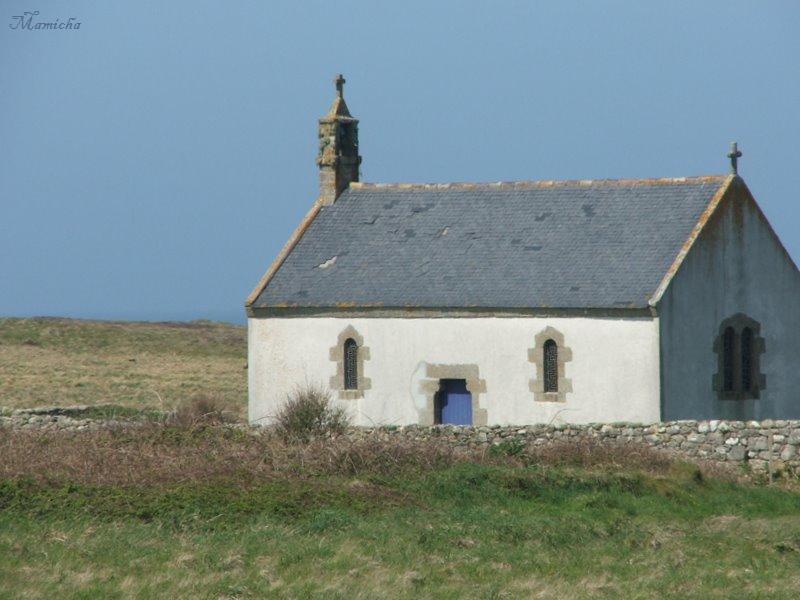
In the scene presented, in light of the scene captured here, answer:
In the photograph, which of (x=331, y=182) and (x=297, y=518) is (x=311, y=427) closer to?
(x=297, y=518)

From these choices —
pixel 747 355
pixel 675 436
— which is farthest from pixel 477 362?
pixel 675 436

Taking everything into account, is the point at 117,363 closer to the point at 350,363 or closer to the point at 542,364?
the point at 350,363

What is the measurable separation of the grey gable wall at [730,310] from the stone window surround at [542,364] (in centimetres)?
209

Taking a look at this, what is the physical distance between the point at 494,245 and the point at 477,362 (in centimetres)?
292

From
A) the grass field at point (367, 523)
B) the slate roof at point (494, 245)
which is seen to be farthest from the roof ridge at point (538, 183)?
the grass field at point (367, 523)

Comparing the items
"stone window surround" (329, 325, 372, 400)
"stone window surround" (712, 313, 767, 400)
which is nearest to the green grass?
"stone window surround" (712, 313, 767, 400)

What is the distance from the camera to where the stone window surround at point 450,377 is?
106 ft

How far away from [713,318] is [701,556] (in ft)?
46.0

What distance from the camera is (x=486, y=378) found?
106 ft

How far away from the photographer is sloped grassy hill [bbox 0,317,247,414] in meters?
47.2

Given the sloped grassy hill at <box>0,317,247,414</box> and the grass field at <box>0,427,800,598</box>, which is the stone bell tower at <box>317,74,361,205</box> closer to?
the sloped grassy hill at <box>0,317,247,414</box>

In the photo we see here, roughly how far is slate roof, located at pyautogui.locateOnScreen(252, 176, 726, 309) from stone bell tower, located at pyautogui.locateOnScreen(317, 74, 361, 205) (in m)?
0.46

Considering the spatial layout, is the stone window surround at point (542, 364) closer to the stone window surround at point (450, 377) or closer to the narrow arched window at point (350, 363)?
the stone window surround at point (450, 377)

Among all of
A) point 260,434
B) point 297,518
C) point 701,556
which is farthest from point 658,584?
point 260,434
